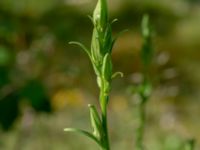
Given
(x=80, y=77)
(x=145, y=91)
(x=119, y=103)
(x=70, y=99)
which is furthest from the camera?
(x=80, y=77)

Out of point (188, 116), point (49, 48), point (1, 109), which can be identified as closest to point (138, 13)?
point (188, 116)

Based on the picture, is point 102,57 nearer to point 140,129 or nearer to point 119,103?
point 140,129

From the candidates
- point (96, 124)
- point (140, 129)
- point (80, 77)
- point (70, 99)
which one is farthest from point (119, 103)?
point (96, 124)

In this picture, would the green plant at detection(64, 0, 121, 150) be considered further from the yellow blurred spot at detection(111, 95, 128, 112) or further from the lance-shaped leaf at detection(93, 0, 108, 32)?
the yellow blurred spot at detection(111, 95, 128, 112)

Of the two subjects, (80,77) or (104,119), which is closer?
(104,119)

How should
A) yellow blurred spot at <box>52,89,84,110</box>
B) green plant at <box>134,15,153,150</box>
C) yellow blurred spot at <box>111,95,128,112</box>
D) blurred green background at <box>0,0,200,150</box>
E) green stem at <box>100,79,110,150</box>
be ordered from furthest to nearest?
yellow blurred spot at <box>111,95,128,112</box>
yellow blurred spot at <box>52,89,84,110</box>
blurred green background at <box>0,0,200,150</box>
green plant at <box>134,15,153,150</box>
green stem at <box>100,79,110,150</box>

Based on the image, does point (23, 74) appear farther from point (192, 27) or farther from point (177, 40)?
point (192, 27)

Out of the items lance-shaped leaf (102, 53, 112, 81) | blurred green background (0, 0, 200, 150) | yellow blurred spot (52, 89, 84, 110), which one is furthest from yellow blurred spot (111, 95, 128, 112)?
lance-shaped leaf (102, 53, 112, 81)
